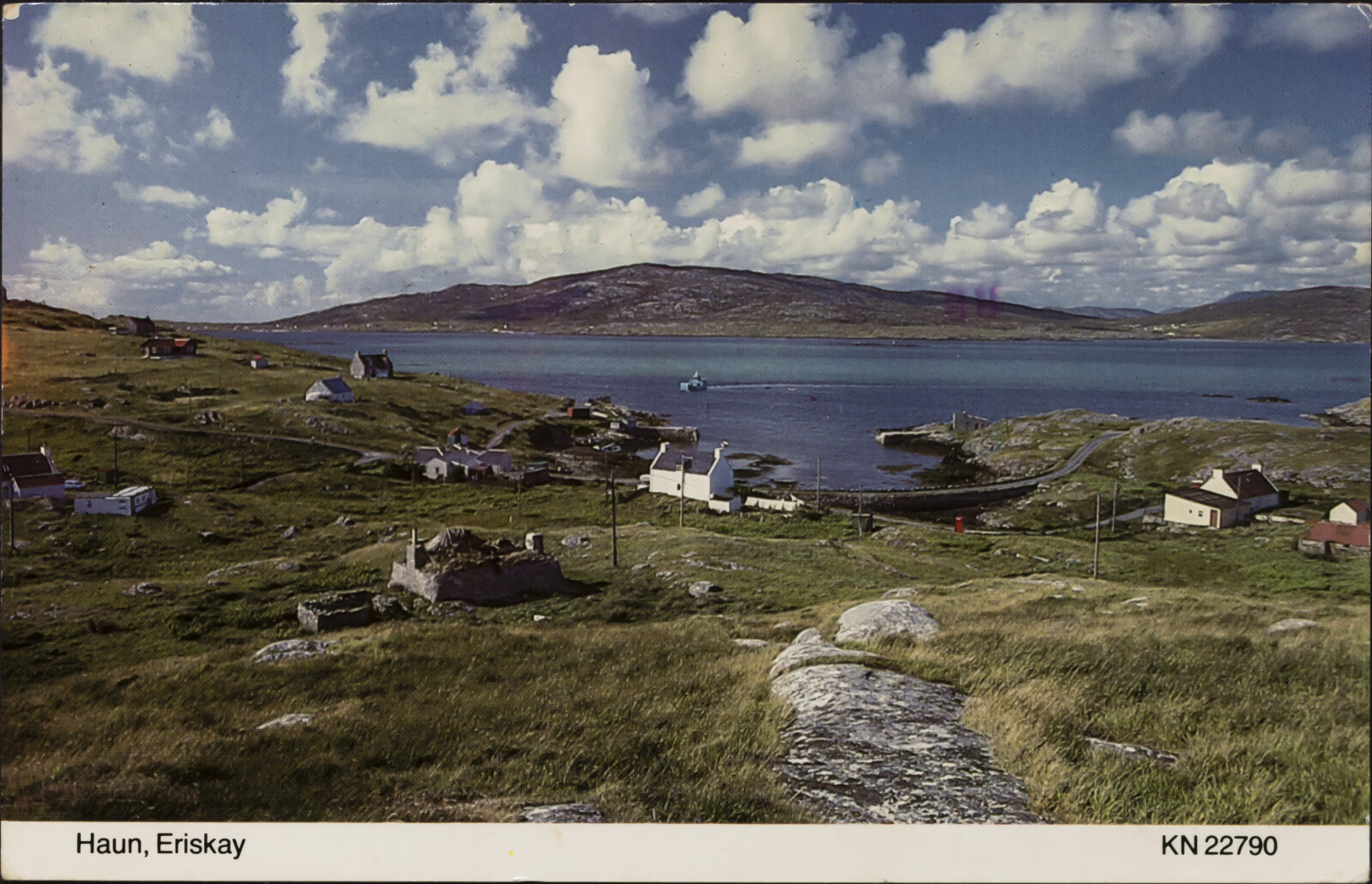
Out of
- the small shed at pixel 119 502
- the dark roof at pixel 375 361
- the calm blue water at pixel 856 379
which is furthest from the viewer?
the dark roof at pixel 375 361

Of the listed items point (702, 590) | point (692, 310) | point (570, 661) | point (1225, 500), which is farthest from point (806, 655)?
point (692, 310)

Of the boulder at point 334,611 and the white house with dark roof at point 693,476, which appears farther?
the white house with dark roof at point 693,476

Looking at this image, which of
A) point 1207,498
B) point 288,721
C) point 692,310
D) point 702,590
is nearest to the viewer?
point 288,721

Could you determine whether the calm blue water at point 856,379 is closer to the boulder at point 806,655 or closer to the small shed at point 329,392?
the small shed at point 329,392

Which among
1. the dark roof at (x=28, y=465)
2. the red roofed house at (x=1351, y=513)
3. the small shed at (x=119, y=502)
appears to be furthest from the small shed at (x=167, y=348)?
the red roofed house at (x=1351, y=513)

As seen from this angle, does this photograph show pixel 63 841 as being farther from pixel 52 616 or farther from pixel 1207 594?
pixel 1207 594

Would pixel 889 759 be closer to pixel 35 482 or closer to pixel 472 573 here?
pixel 472 573

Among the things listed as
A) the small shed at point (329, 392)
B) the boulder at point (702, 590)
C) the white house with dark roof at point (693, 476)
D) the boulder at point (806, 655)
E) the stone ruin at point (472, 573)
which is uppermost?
the small shed at point (329, 392)
